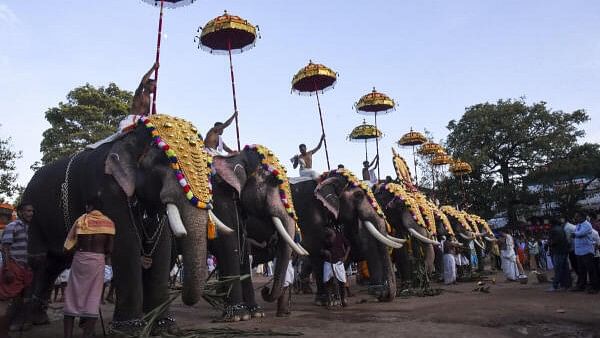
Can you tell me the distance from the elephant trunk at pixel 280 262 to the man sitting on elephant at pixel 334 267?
1866 mm

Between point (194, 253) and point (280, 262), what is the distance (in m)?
2.63

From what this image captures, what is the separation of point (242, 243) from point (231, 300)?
1.07 metres

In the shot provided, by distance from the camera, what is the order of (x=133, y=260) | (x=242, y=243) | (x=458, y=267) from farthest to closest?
(x=458, y=267) < (x=242, y=243) < (x=133, y=260)

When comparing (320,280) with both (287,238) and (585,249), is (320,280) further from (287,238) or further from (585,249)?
(585,249)

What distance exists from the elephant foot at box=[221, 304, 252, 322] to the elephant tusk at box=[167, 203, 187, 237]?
8.45 ft

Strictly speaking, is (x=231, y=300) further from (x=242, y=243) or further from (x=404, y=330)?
(x=404, y=330)

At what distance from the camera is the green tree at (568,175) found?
2956cm

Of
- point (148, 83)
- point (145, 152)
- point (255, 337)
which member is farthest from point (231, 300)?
point (148, 83)

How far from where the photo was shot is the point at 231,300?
24.3 ft

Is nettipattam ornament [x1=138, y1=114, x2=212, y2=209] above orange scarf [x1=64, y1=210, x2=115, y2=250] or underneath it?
above

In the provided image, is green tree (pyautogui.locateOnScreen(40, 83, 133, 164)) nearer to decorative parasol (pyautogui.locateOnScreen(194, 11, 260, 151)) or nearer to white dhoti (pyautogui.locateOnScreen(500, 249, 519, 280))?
decorative parasol (pyautogui.locateOnScreen(194, 11, 260, 151))

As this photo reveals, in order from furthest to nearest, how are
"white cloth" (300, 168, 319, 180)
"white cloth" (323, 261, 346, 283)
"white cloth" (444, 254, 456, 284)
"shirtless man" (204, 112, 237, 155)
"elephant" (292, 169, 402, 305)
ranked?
"white cloth" (444, 254, 456, 284) < "white cloth" (300, 168, 319, 180) < "elephant" (292, 169, 402, 305) < "white cloth" (323, 261, 346, 283) < "shirtless man" (204, 112, 237, 155)

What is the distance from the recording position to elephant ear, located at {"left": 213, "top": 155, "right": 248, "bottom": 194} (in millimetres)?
7812

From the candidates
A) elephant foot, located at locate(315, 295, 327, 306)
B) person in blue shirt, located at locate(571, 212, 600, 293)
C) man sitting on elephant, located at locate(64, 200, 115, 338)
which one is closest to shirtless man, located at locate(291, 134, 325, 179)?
elephant foot, located at locate(315, 295, 327, 306)
